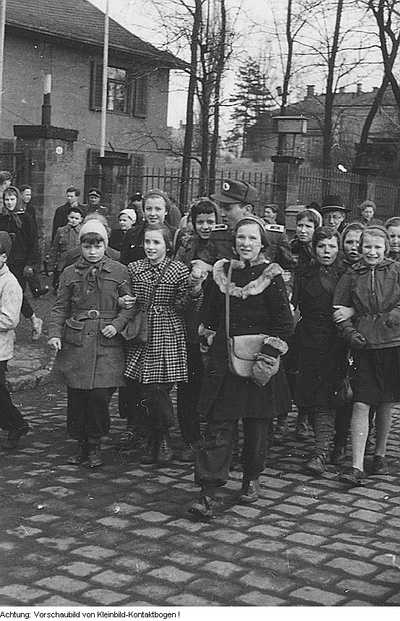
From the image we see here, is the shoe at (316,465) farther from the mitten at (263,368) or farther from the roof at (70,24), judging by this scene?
the roof at (70,24)

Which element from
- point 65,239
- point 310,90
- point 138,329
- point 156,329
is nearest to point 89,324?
point 138,329

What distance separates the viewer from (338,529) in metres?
5.20

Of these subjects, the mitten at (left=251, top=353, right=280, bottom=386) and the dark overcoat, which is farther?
the dark overcoat

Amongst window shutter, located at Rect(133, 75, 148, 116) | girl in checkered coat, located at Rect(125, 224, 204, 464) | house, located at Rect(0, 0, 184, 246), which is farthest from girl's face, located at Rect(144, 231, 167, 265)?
window shutter, located at Rect(133, 75, 148, 116)

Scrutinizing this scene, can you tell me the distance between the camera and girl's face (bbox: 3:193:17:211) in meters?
10.5

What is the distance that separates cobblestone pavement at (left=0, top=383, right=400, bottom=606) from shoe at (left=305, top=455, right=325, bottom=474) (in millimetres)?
58

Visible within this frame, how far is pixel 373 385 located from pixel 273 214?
6.27 meters

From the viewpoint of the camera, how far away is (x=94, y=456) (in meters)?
6.27

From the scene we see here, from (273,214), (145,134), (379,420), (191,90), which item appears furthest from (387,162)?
(379,420)

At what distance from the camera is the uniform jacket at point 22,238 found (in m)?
10.7

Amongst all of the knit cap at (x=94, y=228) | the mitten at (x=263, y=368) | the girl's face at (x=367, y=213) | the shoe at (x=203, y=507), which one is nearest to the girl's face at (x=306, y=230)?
the knit cap at (x=94, y=228)

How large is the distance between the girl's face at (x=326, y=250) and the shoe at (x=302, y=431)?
4.93 ft

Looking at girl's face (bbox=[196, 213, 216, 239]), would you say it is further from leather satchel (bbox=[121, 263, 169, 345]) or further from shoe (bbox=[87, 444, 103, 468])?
shoe (bbox=[87, 444, 103, 468])
